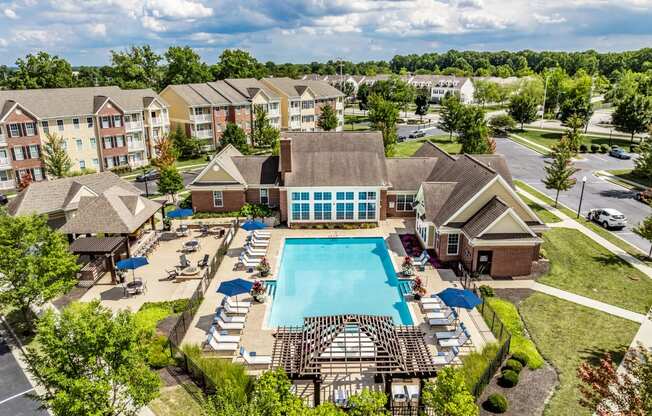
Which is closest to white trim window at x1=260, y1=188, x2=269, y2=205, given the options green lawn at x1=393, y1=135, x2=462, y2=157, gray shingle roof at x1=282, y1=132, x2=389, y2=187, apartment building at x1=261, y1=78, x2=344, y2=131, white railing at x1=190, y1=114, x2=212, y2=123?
gray shingle roof at x1=282, y1=132, x2=389, y2=187

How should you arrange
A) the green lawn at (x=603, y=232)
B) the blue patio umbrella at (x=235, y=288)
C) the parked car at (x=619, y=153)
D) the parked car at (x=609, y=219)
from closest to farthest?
1. the blue patio umbrella at (x=235, y=288)
2. the green lawn at (x=603, y=232)
3. the parked car at (x=609, y=219)
4. the parked car at (x=619, y=153)

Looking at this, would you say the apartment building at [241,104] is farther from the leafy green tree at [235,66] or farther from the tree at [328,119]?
the leafy green tree at [235,66]

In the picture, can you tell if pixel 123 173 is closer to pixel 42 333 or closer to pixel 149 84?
pixel 149 84

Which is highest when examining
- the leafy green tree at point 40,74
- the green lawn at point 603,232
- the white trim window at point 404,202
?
the leafy green tree at point 40,74

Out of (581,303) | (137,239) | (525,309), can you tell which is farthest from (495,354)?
(137,239)

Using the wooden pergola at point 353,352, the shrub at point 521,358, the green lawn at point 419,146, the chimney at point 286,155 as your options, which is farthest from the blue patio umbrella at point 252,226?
the green lawn at point 419,146

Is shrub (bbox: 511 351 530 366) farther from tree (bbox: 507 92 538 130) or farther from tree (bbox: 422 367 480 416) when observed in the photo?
tree (bbox: 507 92 538 130)
